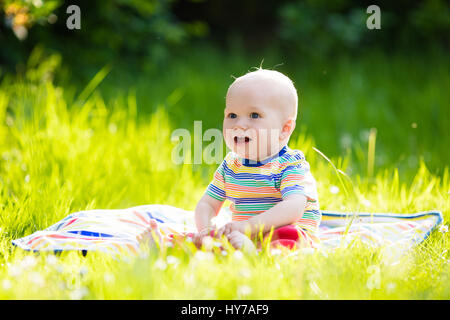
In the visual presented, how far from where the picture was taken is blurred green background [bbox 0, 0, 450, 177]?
4508 mm

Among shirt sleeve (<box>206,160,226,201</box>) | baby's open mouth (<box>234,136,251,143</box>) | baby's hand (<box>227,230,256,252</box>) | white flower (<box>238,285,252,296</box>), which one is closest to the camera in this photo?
white flower (<box>238,285,252,296</box>)

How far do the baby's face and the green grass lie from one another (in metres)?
0.22

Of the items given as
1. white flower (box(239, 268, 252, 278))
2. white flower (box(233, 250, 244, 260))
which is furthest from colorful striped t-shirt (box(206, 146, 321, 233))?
white flower (box(239, 268, 252, 278))

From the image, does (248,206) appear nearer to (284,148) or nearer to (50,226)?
(284,148)

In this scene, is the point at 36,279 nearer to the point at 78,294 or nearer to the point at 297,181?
the point at 78,294

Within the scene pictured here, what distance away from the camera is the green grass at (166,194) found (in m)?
1.78

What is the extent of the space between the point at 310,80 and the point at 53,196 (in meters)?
3.64

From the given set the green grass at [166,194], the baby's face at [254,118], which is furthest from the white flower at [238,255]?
the baby's face at [254,118]

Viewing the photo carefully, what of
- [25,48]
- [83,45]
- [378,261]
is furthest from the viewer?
[83,45]

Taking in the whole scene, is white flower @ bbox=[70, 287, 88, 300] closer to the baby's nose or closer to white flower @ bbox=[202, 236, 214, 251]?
white flower @ bbox=[202, 236, 214, 251]

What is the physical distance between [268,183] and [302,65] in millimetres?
4065

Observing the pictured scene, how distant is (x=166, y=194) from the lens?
3207 mm

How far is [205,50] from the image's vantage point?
6773 millimetres

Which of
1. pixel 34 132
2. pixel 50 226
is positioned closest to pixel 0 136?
pixel 34 132
